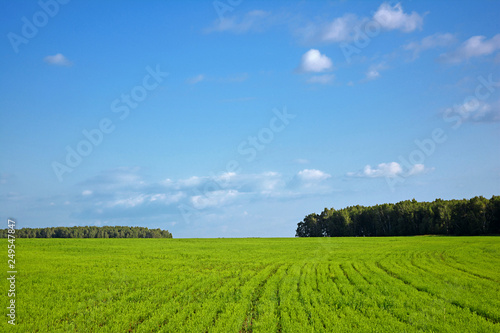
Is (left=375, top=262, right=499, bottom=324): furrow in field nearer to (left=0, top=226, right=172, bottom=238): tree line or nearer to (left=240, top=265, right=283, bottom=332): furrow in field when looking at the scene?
(left=240, top=265, right=283, bottom=332): furrow in field

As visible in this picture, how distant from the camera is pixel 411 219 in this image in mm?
124688

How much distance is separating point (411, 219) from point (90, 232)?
123464 mm

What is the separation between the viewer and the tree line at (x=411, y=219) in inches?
4225

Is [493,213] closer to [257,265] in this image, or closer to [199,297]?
[257,265]

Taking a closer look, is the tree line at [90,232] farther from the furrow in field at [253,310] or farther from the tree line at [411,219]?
the furrow in field at [253,310]

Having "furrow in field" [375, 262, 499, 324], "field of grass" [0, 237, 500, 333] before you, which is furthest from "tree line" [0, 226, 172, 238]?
"furrow in field" [375, 262, 499, 324]

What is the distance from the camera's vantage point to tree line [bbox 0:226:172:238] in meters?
138

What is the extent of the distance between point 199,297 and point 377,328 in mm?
10196

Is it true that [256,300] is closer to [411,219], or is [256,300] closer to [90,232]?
[411,219]

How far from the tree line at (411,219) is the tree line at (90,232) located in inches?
2754

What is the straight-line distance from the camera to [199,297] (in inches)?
827

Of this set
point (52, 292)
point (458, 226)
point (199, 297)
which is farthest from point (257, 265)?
point (458, 226)

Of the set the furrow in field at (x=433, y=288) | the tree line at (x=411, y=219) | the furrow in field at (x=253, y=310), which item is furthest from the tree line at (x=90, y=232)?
the furrow in field at (x=433, y=288)

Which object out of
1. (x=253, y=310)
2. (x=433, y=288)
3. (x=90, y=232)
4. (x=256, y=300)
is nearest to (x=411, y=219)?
(x=433, y=288)
